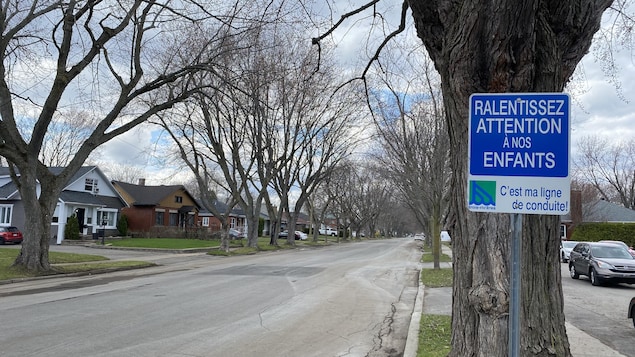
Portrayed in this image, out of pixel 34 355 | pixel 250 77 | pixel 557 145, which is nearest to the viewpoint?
pixel 557 145

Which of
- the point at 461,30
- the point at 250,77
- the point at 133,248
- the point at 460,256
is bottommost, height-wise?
the point at 133,248

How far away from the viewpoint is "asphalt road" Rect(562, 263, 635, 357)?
8430 millimetres

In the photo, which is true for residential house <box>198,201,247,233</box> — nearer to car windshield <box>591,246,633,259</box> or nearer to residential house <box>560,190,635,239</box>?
residential house <box>560,190,635,239</box>

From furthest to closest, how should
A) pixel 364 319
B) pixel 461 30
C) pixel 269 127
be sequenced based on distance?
pixel 269 127 < pixel 364 319 < pixel 461 30

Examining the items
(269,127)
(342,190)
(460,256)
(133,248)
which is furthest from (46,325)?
(342,190)

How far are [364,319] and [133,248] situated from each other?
2569 centimetres

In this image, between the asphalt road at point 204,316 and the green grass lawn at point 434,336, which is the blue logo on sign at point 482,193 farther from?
the asphalt road at point 204,316

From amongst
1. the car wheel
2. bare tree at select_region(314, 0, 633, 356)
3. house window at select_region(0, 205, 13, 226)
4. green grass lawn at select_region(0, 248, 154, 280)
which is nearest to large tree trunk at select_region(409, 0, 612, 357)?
bare tree at select_region(314, 0, 633, 356)

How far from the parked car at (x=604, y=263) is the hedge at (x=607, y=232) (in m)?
22.4

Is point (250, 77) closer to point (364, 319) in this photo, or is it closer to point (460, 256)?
point (364, 319)

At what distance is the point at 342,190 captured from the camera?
229ft

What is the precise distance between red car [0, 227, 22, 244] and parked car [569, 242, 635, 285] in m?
34.3

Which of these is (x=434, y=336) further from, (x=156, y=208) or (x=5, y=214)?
(x=156, y=208)

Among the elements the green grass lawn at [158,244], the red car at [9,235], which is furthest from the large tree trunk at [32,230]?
the red car at [9,235]
